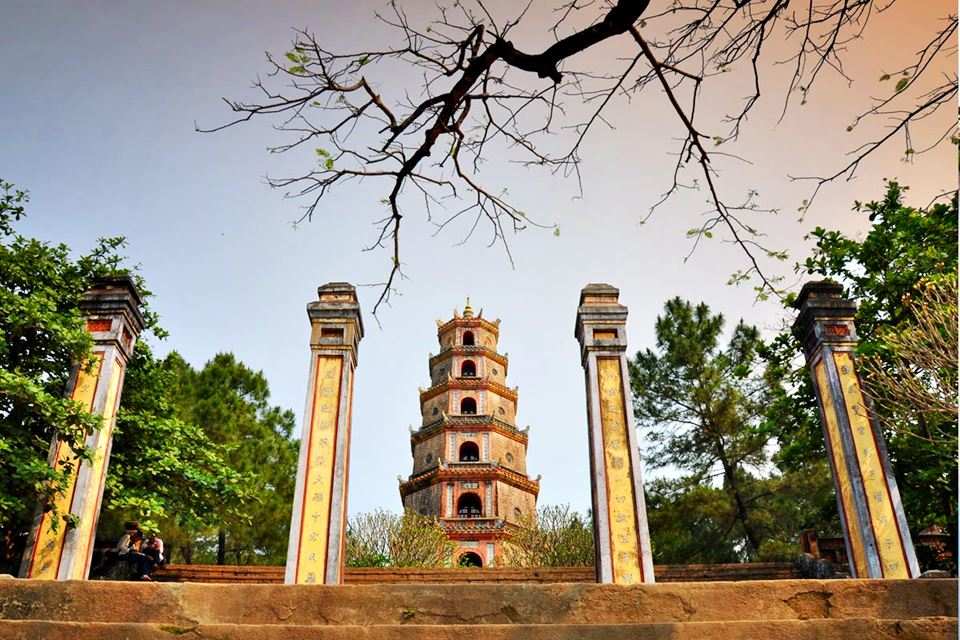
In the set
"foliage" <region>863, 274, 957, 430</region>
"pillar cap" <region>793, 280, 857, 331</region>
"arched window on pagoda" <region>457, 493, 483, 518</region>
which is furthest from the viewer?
"arched window on pagoda" <region>457, 493, 483, 518</region>

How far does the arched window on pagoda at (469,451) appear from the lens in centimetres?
2384

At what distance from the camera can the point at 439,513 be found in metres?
22.5

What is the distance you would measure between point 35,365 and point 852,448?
27.9ft

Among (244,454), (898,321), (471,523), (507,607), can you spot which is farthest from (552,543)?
(507,607)

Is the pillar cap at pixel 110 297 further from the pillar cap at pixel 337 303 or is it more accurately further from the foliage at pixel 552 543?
the foliage at pixel 552 543

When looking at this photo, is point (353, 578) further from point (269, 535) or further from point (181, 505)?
point (269, 535)

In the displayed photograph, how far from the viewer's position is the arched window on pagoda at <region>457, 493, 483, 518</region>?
2284 cm

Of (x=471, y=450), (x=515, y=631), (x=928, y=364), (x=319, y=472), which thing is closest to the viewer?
(x=515, y=631)

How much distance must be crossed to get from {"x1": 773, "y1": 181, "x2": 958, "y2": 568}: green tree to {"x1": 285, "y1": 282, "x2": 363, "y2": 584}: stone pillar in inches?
210

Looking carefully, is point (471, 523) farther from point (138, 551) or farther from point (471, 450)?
point (138, 551)

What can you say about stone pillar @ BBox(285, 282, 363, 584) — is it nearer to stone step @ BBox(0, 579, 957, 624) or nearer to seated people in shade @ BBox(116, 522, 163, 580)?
seated people in shade @ BBox(116, 522, 163, 580)

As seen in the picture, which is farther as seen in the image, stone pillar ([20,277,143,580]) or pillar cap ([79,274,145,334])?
pillar cap ([79,274,145,334])

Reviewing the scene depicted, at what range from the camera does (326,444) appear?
7664 millimetres

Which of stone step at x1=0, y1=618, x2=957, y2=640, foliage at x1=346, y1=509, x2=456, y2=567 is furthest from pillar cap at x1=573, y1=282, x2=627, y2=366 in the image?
foliage at x1=346, y1=509, x2=456, y2=567
